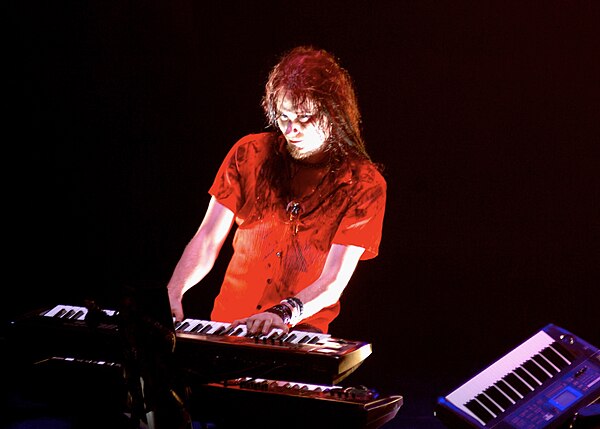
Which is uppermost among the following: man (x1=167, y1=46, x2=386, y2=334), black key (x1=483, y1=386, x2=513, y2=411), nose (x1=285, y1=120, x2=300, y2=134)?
nose (x1=285, y1=120, x2=300, y2=134)

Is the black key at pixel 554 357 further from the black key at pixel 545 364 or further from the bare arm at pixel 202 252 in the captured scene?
the bare arm at pixel 202 252

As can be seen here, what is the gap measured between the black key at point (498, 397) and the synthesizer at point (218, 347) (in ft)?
1.39

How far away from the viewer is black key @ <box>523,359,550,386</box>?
2490mm

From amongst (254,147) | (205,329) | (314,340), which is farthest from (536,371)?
(254,147)

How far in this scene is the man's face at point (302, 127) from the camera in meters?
3.37

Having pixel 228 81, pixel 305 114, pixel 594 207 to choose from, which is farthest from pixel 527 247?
pixel 228 81

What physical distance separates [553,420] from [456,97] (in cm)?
237

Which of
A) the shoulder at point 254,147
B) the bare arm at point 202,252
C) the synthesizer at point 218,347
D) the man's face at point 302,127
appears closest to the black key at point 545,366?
the synthesizer at point 218,347

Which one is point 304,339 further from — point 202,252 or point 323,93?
point 323,93

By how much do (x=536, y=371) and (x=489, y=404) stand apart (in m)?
0.22

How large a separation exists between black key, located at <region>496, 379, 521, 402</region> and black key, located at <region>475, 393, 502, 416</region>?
0.22 feet

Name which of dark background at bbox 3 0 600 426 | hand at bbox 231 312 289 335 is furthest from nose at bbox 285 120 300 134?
dark background at bbox 3 0 600 426

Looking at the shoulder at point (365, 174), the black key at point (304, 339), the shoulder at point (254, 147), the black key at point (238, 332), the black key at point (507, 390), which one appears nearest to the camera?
A: the black key at point (507, 390)

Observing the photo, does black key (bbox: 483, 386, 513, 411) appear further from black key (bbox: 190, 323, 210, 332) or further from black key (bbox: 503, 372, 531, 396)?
black key (bbox: 190, 323, 210, 332)
